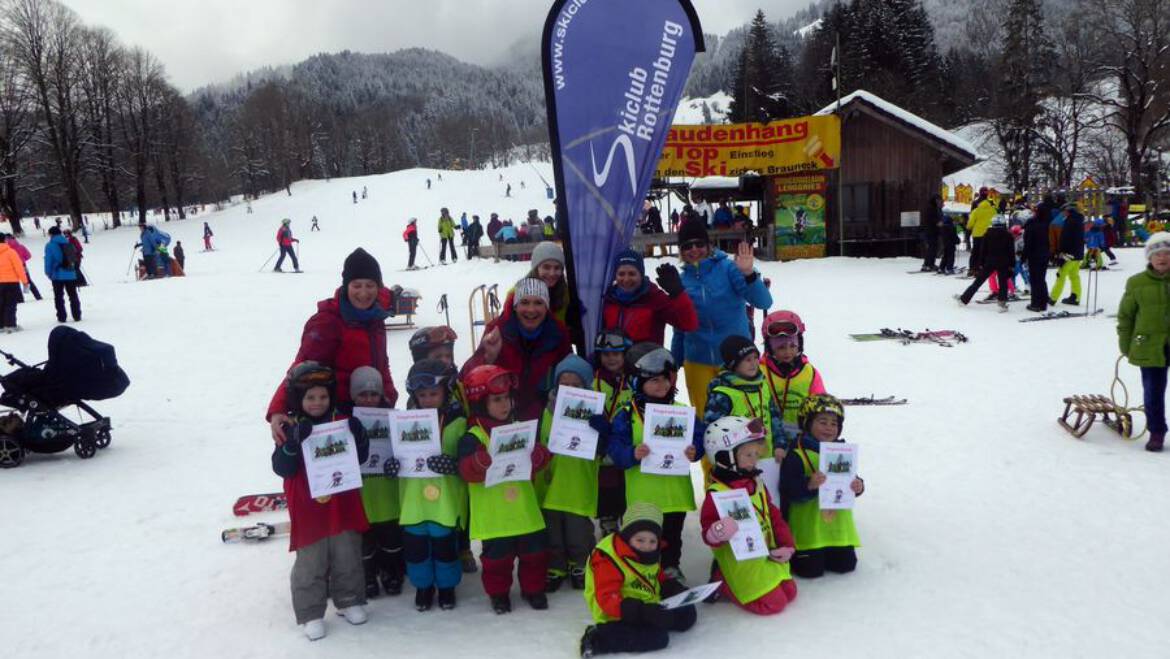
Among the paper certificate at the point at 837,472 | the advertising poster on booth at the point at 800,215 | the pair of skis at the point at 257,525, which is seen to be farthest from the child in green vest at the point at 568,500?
the advertising poster on booth at the point at 800,215

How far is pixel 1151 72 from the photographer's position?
119 feet

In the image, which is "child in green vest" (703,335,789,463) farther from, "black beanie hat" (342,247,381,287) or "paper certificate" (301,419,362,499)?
"black beanie hat" (342,247,381,287)

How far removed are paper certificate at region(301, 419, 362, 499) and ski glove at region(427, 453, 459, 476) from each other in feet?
1.23

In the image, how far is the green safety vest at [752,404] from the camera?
4.15 metres

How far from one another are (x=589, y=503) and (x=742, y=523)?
89 cm

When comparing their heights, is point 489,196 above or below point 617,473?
above

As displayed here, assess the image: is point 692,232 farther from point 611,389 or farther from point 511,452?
point 511,452

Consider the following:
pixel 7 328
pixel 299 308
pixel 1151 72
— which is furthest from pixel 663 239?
pixel 1151 72

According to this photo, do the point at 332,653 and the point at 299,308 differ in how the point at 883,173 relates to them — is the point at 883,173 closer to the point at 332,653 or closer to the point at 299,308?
the point at 299,308

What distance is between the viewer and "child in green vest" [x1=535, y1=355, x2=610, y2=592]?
13.7 feet

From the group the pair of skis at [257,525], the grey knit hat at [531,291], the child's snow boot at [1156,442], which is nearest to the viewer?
the grey knit hat at [531,291]

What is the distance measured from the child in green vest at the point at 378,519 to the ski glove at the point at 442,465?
0.37m

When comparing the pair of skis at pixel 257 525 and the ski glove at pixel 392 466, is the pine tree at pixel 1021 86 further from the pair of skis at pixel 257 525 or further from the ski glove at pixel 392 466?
the ski glove at pixel 392 466

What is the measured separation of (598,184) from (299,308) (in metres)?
12.2
